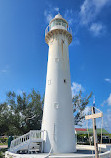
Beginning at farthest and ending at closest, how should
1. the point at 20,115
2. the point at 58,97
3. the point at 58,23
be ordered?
1. the point at 20,115
2. the point at 58,23
3. the point at 58,97

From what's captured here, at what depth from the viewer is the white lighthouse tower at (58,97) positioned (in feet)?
38.3

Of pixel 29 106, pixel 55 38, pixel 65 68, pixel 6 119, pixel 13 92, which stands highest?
pixel 55 38

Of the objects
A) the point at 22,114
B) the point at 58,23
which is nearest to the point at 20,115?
the point at 22,114

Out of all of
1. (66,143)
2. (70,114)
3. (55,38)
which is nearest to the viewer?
(66,143)

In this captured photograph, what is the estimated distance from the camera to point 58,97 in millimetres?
12852

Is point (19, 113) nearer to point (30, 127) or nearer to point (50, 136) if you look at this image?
point (30, 127)

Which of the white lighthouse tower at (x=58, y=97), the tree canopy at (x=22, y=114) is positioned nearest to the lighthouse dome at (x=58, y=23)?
the white lighthouse tower at (x=58, y=97)

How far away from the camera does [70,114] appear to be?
42.0 feet

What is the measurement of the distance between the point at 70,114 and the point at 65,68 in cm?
475

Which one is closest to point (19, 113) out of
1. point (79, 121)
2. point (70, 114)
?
point (79, 121)

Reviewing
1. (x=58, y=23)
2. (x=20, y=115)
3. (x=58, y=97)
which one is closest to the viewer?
(x=58, y=97)

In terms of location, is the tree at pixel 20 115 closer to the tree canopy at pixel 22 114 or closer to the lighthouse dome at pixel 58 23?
the tree canopy at pixel 22 114

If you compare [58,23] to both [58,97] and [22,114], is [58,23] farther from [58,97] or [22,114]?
[22,114]

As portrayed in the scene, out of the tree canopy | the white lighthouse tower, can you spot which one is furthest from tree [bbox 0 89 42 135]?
the white lighthouse tower
